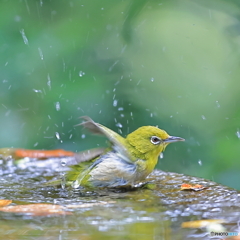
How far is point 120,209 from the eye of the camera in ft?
8.74

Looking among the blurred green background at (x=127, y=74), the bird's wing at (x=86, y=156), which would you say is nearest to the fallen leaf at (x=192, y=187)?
the bird's wing at (x=86, y=156)

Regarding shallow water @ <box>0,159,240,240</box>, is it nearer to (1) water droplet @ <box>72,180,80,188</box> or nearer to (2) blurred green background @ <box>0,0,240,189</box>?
(1) water droplet @ <box>72,180,80,188</box>

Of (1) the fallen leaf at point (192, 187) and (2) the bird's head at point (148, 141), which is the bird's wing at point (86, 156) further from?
(1) the fallen leaf at point (192, 187)

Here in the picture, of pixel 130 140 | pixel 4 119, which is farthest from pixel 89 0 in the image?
pixel 130 140

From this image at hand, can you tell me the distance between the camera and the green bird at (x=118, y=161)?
360 cm

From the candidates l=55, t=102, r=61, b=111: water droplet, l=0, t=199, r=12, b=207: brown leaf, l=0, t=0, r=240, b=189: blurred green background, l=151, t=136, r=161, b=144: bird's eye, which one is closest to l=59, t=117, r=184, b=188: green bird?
l=151, t=136, r=161, b=144: bird's eye

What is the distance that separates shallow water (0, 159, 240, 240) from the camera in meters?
2.11

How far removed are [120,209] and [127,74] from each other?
476cm

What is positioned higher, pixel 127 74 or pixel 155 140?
pixel 127 74

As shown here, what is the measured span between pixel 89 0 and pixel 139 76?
4.97 feet

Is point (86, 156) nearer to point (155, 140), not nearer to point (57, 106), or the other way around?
point (155, 140)

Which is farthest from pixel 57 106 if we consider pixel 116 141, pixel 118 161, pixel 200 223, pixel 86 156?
pixel 200 223

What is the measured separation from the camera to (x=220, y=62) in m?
7.38

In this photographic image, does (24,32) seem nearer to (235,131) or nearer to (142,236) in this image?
(235,131)
